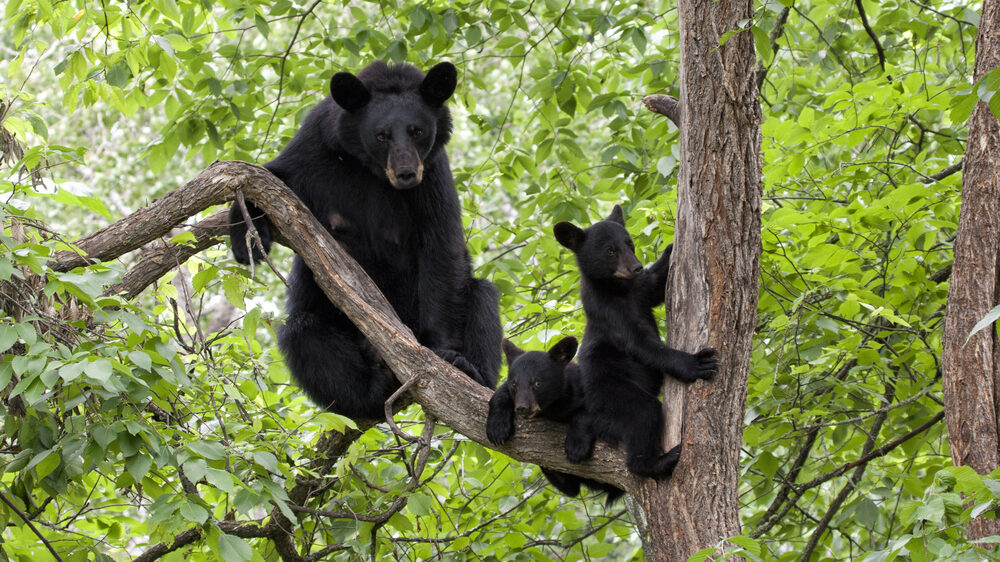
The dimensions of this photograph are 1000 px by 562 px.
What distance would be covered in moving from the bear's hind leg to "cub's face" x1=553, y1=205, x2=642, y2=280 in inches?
52.8

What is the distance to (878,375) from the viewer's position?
5.41 metres

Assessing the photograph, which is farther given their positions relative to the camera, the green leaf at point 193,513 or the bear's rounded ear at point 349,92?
the bear's rounded ear at point 349,92

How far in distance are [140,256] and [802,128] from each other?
371 cm

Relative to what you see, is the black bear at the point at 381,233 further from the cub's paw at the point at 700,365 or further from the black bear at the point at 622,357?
the cub's paw at the point at 700,365

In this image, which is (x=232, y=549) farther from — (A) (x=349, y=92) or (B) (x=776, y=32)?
(B) (x=776, y=32)

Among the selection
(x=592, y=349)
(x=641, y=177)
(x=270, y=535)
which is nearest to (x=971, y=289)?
(x=592, y=349)

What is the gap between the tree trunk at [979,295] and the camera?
399 centimetres

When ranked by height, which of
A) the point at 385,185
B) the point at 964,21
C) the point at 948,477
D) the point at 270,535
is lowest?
the point at 270,535

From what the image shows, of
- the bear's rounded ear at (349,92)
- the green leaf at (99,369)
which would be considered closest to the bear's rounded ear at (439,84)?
the bear's rounded ear at (349,92)

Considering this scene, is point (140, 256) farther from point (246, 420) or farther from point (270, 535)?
point (270, 535)

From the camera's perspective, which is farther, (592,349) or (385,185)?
(385,185)

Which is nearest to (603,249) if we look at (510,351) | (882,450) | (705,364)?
(510,351)

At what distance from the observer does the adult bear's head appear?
508 centimetres

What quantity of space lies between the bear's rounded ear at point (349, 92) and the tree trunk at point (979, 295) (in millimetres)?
3218
